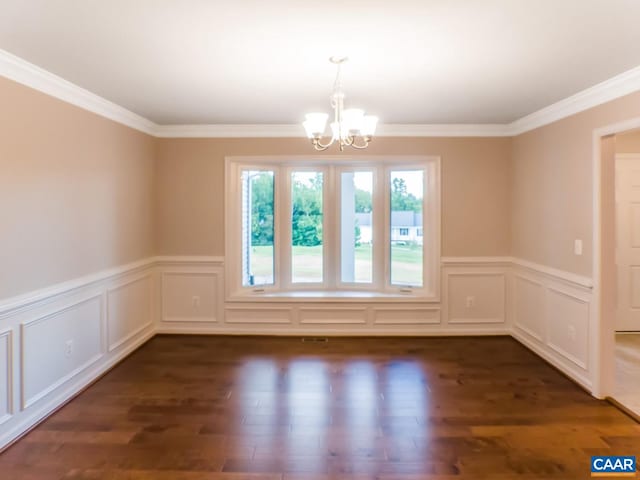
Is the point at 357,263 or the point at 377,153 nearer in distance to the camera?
the point at 377,153

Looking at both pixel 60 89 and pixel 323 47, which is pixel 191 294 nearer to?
pixel 60 89

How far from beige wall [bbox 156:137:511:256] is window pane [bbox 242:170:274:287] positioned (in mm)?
337

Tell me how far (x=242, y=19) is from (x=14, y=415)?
2882 millimetres

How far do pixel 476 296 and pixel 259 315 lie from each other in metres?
2.61

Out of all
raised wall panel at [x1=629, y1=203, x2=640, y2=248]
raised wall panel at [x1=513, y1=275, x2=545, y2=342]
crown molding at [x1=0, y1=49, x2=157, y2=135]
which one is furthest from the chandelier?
raised wall panel at [x1=629, y1=203, x2=640, y2=248]

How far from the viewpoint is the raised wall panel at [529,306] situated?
13.5ft

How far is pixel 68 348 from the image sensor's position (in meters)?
3.23

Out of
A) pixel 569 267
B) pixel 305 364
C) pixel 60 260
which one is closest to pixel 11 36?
pixel 60 260

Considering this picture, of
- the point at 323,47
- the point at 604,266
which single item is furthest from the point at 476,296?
the point at 323,47

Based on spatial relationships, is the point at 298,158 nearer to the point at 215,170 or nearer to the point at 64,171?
the point at 215,170

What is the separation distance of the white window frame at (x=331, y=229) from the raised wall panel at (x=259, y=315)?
140mm

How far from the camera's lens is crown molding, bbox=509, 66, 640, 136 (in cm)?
290

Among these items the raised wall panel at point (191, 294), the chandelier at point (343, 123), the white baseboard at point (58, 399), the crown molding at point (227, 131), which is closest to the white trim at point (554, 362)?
the chandelier at point (343, 123)
